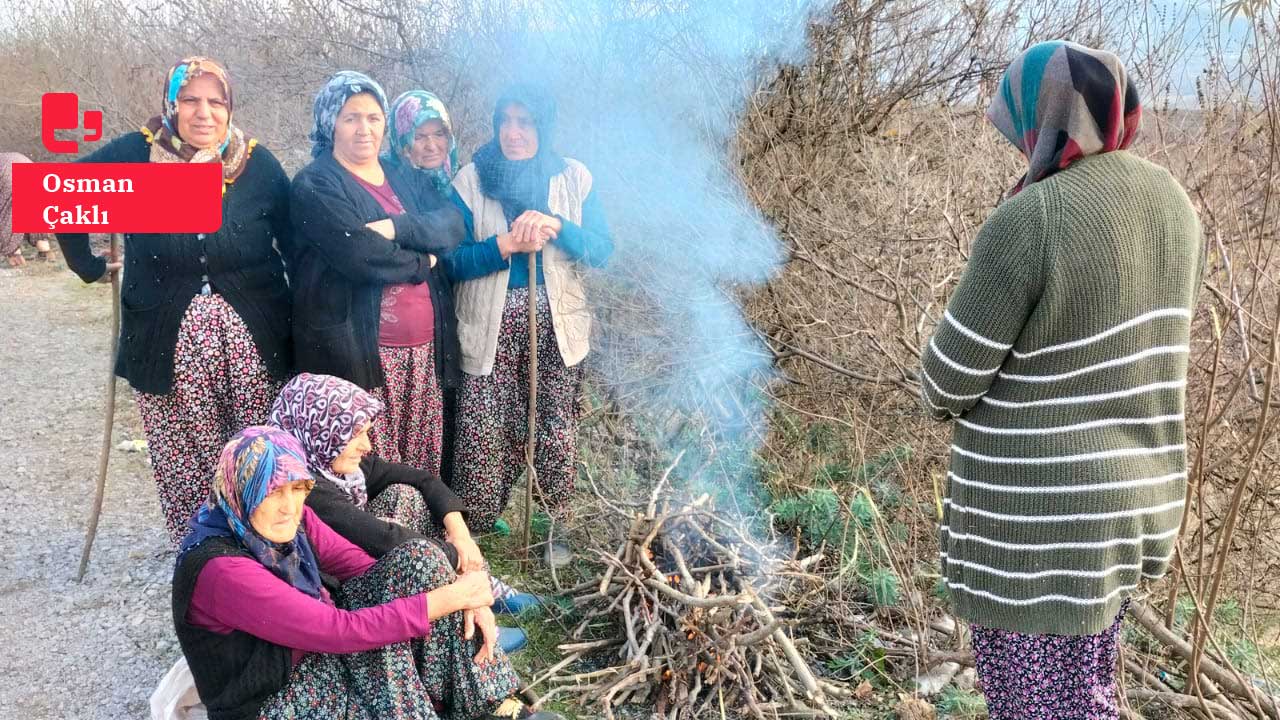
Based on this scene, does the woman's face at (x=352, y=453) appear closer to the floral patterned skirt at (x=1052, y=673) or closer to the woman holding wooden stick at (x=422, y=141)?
the woman holding wooden stick at (x=422, y=141)

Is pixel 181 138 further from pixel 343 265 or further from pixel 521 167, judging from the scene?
pixel 521 167

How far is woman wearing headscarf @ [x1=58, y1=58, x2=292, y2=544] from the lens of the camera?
134 inches

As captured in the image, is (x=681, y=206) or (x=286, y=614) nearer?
(x=286, y=614)

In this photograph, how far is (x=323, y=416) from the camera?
119 inches

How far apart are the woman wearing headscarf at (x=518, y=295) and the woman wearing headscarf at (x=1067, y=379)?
84.2 inches

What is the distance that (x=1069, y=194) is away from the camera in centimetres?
191

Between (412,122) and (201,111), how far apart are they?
2.57 feet

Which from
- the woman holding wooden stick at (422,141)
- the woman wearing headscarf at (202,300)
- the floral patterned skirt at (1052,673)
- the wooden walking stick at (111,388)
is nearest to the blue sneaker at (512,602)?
the woman holding wooden stick at (422,141)

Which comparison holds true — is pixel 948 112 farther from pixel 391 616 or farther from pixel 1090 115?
pixel 391 616

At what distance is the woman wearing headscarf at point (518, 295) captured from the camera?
3871 mm

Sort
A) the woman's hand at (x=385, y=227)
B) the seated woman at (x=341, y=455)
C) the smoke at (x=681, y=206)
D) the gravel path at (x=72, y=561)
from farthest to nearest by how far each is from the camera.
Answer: the smoke at (x=681, y=206) → the woman's hand at (x=385, y=227) → the gravel path at (x=72, y=561) → the seated woman at (x=341, y=455)

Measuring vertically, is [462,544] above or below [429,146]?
below

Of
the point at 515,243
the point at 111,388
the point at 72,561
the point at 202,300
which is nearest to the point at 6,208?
the point at 72,561

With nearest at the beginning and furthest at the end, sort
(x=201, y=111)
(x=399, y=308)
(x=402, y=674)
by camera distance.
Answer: (x=402, y=674), (x=201, y=111), (x=399, y=308)
